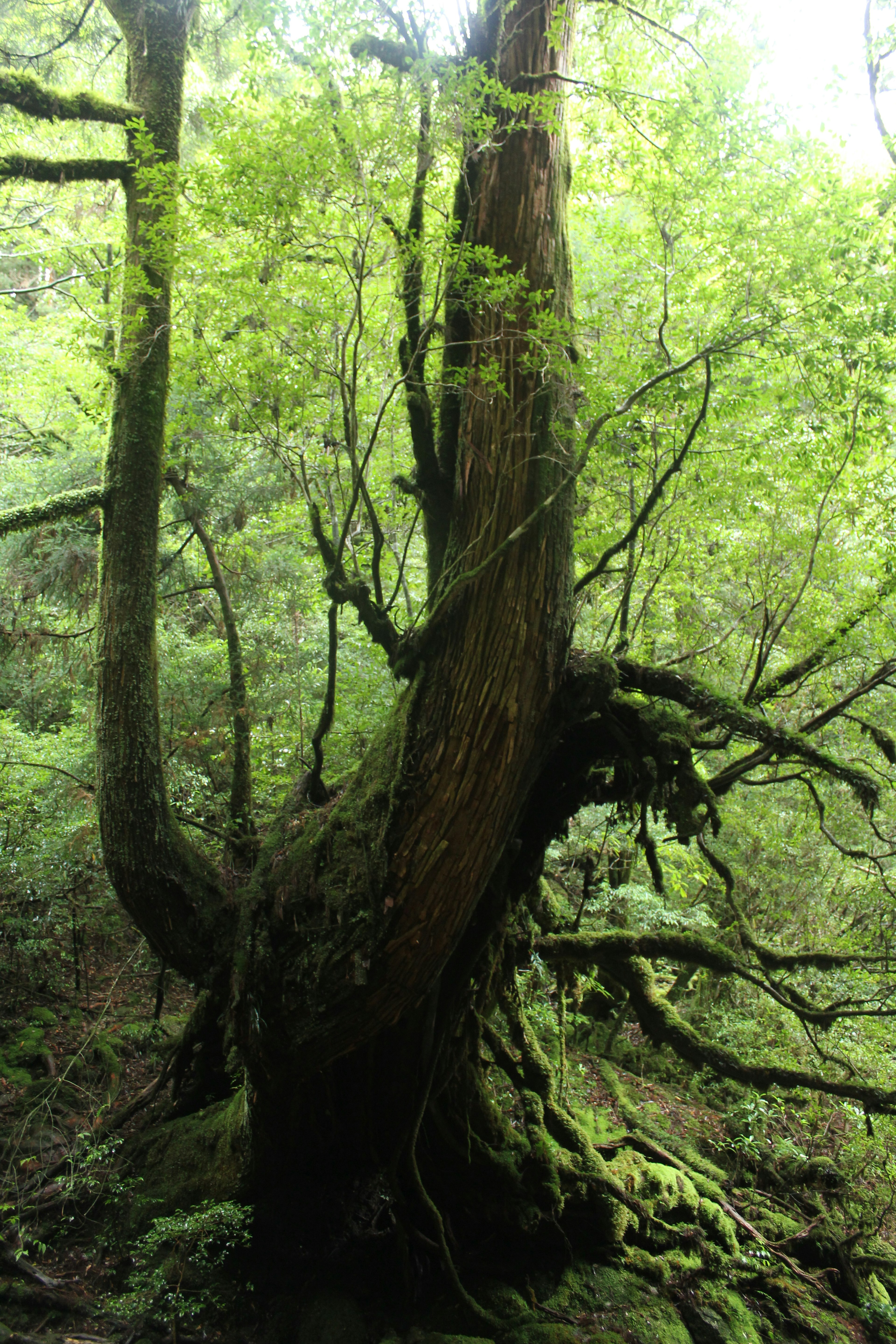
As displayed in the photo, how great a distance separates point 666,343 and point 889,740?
8.97 ft

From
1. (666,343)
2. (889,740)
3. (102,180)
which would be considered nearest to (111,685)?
(102,180)

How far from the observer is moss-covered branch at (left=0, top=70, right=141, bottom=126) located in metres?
4.31

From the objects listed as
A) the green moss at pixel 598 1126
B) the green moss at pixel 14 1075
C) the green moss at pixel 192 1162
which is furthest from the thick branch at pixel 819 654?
the green moss at pixel 14 1075

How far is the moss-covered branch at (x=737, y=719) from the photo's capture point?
3.27 metres

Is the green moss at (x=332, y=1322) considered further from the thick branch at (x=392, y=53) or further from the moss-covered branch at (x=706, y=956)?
the thick branch at (x=392, y=53)

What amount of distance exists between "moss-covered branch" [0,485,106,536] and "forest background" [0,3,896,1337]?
87 cm

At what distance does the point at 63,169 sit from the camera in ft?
14.6

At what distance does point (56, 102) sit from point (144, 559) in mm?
3023

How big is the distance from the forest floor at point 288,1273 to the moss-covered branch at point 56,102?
5.94 meters

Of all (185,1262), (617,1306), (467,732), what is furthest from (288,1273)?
(467,732)

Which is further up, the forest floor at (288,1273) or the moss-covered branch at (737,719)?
the moss-covered branch at (737,719)

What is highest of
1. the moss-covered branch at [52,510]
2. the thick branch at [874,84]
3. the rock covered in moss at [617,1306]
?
the thick branch at [874,84]

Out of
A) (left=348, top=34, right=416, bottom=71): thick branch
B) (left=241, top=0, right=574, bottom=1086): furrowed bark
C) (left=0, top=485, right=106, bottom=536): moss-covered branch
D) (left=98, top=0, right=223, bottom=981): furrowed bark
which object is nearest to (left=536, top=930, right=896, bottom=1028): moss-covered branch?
(left=241, top=0, right=574, bottom=1086): furrowed bark

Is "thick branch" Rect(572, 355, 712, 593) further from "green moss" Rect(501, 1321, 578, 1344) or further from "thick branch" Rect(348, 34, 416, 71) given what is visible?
"green moss" Rect(501, 1321, 578, 1344)
